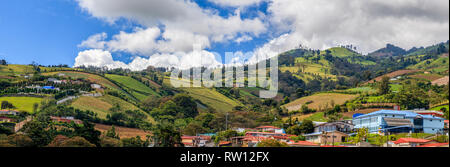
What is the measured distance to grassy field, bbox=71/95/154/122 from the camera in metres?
71.0

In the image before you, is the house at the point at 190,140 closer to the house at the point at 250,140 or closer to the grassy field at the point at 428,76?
the house at the point at 250,140

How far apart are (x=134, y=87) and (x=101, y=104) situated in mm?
29955

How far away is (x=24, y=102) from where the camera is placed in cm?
7088

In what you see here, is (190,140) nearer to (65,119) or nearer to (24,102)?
(65,119)

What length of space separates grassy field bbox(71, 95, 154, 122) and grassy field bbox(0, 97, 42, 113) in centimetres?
666

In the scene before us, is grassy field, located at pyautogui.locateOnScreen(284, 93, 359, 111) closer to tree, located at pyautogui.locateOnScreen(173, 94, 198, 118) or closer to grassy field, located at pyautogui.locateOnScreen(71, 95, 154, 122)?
tree, located at pyautogui.locateOnScreen(173, 94, 198, 118)

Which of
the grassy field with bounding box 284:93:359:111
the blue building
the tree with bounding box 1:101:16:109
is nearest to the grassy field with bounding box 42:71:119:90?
the tree with bounding box 1:101:16:109

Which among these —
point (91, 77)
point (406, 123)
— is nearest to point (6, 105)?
point (91, 77)

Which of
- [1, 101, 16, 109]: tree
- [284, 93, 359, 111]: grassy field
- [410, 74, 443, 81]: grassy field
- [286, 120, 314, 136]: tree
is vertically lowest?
[286, 120, 314, 136]: tree
